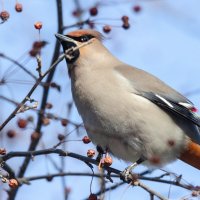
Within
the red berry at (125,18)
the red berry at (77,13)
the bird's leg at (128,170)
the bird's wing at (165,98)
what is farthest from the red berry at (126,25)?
the bird's leg at (128,170)

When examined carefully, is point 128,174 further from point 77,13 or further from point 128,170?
point 77,13

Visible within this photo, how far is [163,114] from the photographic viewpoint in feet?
13.2

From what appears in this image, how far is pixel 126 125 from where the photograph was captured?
375 centimetres

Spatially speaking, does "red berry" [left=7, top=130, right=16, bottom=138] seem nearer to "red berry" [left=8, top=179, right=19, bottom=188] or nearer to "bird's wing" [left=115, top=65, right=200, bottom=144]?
"red berry" [left=8, top=179, right=19, bottom=188]

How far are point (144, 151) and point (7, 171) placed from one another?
124cm

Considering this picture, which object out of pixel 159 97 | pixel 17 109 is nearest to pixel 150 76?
pixel 159 97

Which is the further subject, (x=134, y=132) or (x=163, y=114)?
(x=163, y=114)

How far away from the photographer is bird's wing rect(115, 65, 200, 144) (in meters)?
4.05

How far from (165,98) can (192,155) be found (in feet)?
1.64

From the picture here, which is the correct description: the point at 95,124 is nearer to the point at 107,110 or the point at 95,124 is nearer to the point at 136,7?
the point at 107,110

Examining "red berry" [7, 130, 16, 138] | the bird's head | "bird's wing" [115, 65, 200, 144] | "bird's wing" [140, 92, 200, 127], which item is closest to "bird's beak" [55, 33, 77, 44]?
the bird's head

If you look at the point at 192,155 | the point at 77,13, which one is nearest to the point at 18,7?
the point at 77,13

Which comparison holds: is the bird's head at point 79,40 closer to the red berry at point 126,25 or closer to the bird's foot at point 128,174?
the red berry at point 126,25

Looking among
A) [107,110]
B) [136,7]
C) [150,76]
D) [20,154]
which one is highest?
[136,7]
